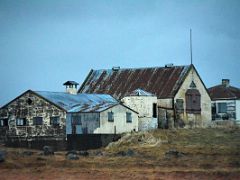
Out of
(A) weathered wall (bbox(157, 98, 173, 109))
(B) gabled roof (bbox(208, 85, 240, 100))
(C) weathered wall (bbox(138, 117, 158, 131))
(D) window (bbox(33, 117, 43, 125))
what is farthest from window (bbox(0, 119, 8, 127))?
(B) gabled roof (bbox(208, 85, 240, 100))

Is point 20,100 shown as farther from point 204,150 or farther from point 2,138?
point 204,150

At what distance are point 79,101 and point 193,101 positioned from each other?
46.4 feet

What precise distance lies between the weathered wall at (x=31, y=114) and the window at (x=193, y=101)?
16.4 meters

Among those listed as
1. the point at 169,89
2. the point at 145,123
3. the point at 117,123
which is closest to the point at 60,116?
the point at 117,123

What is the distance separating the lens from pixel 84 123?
49.3m

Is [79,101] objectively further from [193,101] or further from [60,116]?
[193,101]

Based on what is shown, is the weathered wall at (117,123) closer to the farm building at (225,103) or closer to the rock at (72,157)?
the rock at (72,157)

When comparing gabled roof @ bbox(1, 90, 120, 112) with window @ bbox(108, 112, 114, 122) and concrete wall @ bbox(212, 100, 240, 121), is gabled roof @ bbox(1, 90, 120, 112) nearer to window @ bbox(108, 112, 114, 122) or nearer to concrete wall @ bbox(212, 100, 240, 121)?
window @ bbox(108, 112, 114, 122)

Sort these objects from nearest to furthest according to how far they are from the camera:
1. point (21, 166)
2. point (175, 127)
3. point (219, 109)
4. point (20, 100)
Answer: point (21, 166), point (20, 100), point (175, 127), point (219, 109)

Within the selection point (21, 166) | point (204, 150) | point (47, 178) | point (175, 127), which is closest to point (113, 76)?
point (175, 127)

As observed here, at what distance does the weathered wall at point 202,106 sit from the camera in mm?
60669

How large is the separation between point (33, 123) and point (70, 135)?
4134 mm

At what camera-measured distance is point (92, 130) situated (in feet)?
163

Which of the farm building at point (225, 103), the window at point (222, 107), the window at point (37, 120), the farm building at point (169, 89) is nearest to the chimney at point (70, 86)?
the farm building at point (169, 89)
